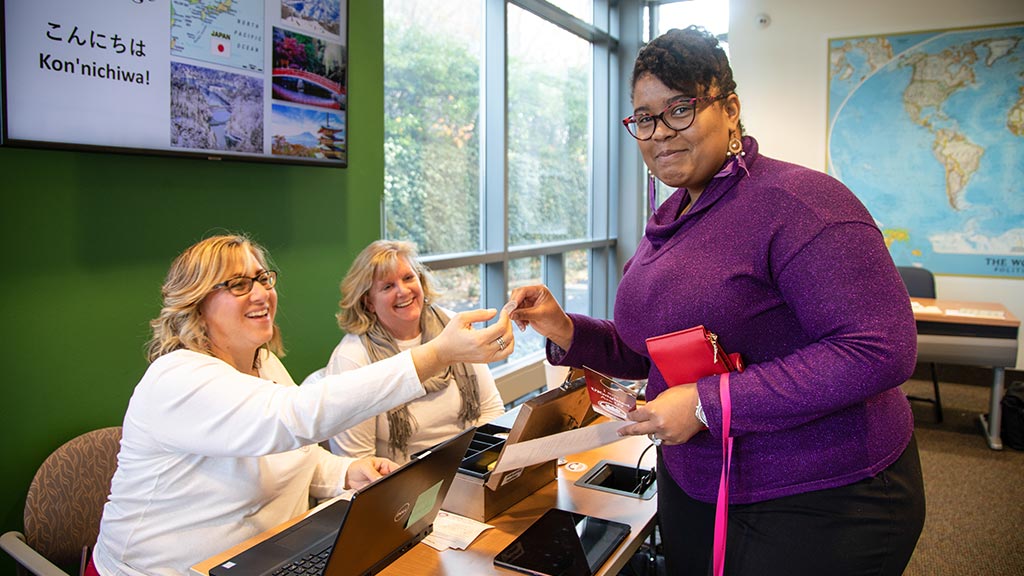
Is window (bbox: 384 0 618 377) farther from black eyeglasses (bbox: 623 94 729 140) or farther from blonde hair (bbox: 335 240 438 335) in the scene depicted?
black eyeglasses (bbox: 623 94 729 140)

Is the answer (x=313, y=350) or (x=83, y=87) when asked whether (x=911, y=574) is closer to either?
(x=313, y=350)

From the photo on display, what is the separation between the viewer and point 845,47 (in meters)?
6.45

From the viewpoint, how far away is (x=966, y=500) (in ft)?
12.8

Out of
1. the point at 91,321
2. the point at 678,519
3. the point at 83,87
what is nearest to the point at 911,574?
the point at 678,519

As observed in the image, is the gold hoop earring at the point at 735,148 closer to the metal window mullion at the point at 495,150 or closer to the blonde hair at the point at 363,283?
the blonde hair at the point at 363,283

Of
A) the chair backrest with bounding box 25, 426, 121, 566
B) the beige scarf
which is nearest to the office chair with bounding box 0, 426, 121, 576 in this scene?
the chair backrest with bounding box 25, 426, 121, 566

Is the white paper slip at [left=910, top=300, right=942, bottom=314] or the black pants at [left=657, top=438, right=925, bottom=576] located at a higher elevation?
the white paper slip at [left=910, top=300, right=942, bottom=314]

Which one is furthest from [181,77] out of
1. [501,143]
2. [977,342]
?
[977,342]

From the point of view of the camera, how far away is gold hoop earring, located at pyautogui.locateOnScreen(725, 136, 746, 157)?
137 cm

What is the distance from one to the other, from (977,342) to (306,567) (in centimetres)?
457

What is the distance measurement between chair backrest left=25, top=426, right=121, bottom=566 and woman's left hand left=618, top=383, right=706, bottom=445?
5.64ft

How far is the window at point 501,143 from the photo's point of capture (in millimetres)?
4148

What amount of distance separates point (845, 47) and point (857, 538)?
20.5ft

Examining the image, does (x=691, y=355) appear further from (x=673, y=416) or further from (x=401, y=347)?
(x=401, y=347)
